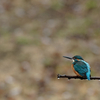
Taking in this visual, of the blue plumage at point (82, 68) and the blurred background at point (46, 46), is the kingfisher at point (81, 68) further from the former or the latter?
the blurred background at point (46, 46)

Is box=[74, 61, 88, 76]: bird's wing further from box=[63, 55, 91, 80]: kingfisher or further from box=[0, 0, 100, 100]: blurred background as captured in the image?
box=[0, 0, 100, 100]: blurred background

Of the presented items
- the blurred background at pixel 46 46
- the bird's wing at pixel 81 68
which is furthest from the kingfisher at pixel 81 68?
the blurred background at pixel 46 46

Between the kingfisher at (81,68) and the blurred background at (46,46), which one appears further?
the blurred background at (46,46)

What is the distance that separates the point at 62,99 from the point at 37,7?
3543 millimetres

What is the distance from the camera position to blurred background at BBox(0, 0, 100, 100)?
4223 mm

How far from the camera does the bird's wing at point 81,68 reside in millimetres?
1541

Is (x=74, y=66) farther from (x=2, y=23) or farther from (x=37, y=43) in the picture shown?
(x=2, y=23)

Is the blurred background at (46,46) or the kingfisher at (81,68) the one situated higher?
the blurred background at (46,46)

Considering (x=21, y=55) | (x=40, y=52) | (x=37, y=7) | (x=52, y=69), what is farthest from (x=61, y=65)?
(x=37, y=7)

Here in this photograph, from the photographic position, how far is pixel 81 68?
5.25 feet

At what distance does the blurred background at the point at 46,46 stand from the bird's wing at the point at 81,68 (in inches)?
99.5

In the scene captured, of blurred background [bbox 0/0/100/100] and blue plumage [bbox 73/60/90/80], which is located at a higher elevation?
blurred background [bbox 0/0/100/100]

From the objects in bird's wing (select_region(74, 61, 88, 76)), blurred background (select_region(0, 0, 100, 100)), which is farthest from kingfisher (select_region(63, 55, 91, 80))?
blurred background (select_region(0, 0, 100, 100))

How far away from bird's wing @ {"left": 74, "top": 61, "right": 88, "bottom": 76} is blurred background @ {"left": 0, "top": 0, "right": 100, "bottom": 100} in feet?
8.29
